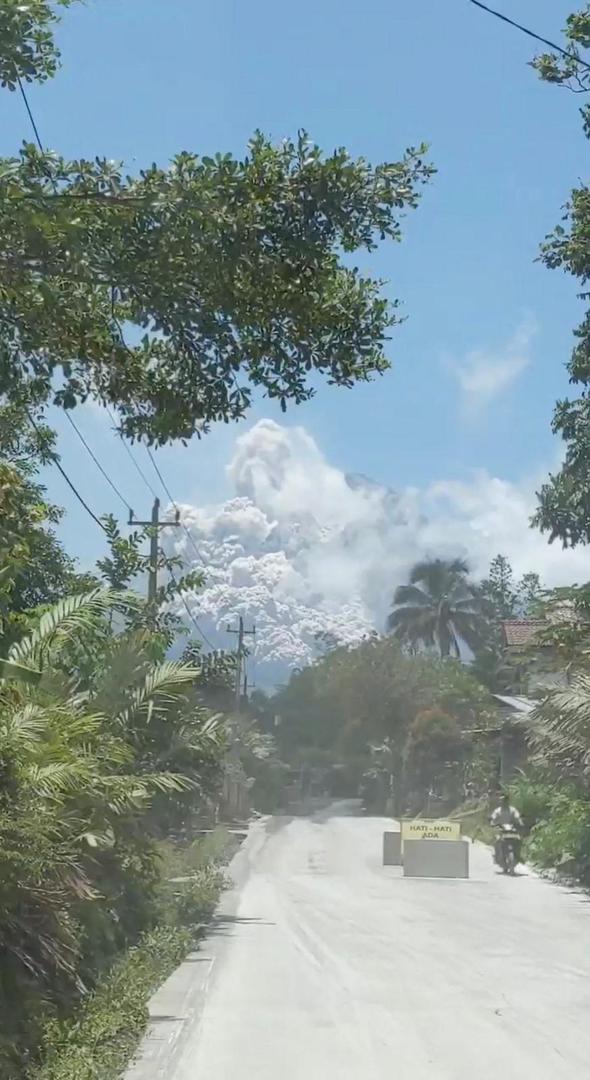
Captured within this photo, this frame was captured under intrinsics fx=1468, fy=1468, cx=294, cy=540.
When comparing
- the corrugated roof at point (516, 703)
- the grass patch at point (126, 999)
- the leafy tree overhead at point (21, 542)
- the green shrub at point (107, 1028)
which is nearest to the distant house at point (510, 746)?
the corrugated roof at point (516, 703)

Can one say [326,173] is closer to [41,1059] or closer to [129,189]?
[129,189]

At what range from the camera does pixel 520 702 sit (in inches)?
2164

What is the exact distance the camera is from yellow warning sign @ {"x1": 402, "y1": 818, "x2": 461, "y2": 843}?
111ft

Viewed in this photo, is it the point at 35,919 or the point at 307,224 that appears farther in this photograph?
the point at 35,919

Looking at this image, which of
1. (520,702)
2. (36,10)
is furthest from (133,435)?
(520,702)

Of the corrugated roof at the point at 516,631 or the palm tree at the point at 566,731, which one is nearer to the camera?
the palm tree at the point at 566,731

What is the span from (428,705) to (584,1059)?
68.6 m

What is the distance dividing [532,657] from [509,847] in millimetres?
7148

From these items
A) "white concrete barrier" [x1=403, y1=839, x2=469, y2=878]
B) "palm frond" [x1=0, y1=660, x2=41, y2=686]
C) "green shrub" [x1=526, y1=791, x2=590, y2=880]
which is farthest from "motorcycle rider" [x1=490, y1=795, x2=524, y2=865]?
"palm frond" [x1=0, y1=660, x2=41, y2=686]

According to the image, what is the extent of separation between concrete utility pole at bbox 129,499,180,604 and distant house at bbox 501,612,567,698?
8.37 m

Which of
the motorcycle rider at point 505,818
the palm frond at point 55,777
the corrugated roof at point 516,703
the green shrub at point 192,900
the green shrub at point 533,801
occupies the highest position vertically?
the corrugated roof at point 516,703

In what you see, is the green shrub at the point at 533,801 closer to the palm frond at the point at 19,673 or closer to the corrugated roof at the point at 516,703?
the corrugated roof at the point at 516,703

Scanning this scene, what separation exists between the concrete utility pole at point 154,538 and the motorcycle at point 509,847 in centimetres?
1025

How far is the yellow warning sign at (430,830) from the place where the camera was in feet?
111
